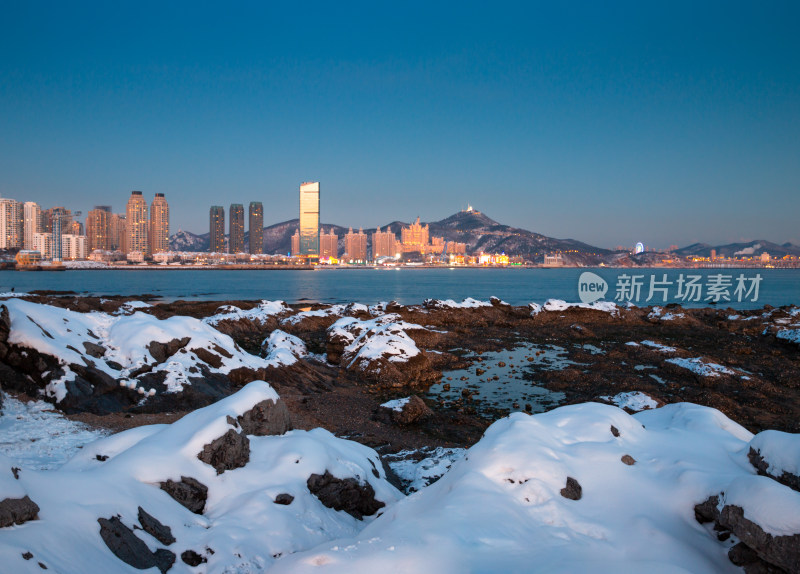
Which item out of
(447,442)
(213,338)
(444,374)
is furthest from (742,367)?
(213,338)

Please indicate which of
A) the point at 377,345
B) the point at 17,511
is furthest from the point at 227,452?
the point at 377,345

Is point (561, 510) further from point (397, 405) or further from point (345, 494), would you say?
point (397, 405)

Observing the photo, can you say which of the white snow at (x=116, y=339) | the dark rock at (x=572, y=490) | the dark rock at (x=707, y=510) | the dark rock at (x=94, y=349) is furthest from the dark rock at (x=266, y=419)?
the dark rock at (x=94, y=349)

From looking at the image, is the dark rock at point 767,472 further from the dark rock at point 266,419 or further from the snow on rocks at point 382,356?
the snow on rocks at point 382,356

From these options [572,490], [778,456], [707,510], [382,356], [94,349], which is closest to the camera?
[707,510]

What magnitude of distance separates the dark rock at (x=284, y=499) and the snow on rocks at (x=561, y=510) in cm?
158

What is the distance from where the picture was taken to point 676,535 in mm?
5246

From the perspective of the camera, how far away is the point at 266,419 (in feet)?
27.8

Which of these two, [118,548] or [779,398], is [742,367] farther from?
[118,548]

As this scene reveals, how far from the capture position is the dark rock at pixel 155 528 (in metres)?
5.52

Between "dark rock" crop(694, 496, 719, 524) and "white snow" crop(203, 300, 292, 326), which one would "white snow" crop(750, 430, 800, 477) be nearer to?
"dark rock" crop(694, 496, 719, 524)

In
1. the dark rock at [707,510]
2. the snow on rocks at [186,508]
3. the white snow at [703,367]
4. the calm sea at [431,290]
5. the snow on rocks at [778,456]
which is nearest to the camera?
the snow on rocks at [186,508]

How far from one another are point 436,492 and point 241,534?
100.0 inches

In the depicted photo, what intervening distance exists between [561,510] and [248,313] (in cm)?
3596
